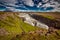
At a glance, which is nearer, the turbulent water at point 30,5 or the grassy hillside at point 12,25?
the grassy hillside at point 12,25

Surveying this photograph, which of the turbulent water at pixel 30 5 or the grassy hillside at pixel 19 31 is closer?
the grassy hillside at pixel 19 31

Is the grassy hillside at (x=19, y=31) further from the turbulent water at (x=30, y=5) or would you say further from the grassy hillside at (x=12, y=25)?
the turbulent water at (x=30, y=5)

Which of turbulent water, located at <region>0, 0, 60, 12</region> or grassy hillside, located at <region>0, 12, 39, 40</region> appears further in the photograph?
turbulent water, located at <region>0, 0, 60, 12</region>

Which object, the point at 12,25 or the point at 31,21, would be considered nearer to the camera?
the point at 12,25

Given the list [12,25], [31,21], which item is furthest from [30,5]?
[12,25]

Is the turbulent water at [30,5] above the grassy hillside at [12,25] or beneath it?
above

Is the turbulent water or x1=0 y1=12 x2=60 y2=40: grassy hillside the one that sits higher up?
the turbulent water

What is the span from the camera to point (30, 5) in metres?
4.11

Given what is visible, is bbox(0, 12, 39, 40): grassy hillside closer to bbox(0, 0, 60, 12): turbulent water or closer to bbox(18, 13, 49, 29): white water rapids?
bbox(18, 13, 49, 29): white water rapids

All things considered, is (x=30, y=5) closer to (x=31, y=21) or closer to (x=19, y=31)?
(x=31, y=21)

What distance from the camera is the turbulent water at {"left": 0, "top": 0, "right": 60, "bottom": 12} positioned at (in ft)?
13.3

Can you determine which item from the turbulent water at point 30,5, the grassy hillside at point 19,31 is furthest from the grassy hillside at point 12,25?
the turbulent water at point 30,5

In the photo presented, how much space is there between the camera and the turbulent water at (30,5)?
4.06 meters

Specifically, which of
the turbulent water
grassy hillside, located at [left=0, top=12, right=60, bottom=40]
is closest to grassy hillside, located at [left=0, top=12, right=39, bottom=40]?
grassy hillside, located at [left=0, top=12, right=60, bottom=40]
